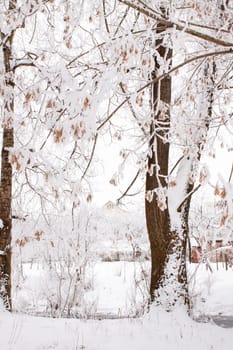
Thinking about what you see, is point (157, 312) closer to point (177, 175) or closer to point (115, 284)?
point (177, 175)

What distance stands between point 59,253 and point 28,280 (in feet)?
21.5

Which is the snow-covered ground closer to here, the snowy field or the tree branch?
the snowy field

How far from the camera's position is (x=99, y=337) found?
607cm

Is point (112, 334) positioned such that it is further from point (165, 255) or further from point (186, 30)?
point (186, 30)

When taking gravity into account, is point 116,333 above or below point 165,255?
below

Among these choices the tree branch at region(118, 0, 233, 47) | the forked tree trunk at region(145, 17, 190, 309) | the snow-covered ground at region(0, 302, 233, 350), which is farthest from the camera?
the forked tree trunk at region(145, 17, 190, 309)

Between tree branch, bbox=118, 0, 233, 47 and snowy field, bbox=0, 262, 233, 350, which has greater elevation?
tree branch, bbox=118, 0, 233, 47

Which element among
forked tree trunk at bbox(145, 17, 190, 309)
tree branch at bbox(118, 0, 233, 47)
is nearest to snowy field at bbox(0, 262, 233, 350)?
forked tree trunk at bbox(145, 17, 190, 309)

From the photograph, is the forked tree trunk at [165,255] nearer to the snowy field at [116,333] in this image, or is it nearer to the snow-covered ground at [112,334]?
the snowy field at [116,333]

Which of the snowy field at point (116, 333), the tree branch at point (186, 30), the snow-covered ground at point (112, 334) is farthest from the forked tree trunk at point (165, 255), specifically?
the tree branch at point (186, 30)

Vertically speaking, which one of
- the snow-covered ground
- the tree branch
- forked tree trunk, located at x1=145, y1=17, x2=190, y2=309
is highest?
the tree branch

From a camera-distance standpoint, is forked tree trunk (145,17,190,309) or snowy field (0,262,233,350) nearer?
snowy field (0,262,233,350)

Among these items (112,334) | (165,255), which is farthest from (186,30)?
(165,255)

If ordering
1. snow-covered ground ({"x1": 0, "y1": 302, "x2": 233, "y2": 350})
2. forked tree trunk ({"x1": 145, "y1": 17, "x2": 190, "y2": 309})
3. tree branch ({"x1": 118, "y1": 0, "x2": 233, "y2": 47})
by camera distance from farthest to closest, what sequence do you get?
forked tree trunk ({"x1": 145, "y1": 17, "x2": 190, "y2": 309}), snow-covered ground ({"x1": 0, "y1": 302, "x2": 233, "y2": 350}), tree branch ({"x1": 118, "y1": 0, "x2": 233, "y2": 47})
